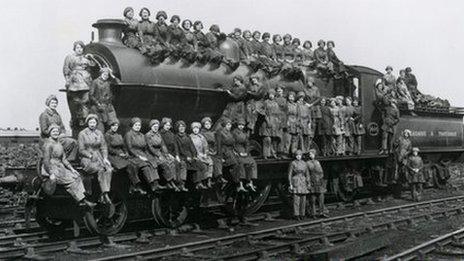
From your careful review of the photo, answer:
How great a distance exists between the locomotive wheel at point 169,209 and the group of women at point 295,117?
7.08 ft

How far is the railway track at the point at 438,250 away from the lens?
8.62 meters

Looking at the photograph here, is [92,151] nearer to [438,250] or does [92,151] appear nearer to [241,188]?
[241,188]

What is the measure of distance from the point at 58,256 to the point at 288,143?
250 inches

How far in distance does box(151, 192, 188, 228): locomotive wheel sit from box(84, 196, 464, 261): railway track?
5.13 ft

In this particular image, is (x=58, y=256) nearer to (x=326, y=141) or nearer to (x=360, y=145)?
(x=326, y=141)

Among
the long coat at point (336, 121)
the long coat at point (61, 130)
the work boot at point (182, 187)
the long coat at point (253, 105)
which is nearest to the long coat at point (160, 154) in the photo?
the work boot at point (182, 187)

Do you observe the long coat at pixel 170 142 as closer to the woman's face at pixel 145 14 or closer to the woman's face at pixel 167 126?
the woman's face at pixel 167 126

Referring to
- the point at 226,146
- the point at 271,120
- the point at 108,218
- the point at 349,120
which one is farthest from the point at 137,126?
the point at 349,120

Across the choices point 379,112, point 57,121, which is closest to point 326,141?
point 379,112

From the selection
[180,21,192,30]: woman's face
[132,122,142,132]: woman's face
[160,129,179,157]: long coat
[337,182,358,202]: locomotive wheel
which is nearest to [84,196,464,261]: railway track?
[337,182,358,202]: locomotive wheel

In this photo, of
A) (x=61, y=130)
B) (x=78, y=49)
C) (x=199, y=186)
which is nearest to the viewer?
(x=61, y=130)

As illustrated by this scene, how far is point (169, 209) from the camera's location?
11.6 metres

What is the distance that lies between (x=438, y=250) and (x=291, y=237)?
7.60 feet

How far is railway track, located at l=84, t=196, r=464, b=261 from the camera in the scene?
8.82 meters
